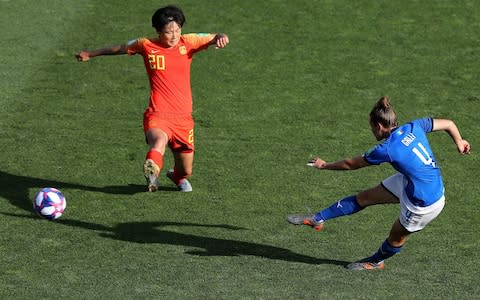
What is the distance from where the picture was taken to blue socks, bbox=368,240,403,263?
465 inches

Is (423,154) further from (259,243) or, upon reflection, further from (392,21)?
(392,21)

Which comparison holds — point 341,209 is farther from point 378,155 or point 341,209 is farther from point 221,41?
point 221,41

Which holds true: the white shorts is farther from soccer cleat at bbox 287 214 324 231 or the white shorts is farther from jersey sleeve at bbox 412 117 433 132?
soccer cleat at bbox 287 214 324 231

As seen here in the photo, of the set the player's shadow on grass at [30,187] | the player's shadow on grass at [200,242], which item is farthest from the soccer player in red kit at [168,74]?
the player's shadow on grass at [200,242]

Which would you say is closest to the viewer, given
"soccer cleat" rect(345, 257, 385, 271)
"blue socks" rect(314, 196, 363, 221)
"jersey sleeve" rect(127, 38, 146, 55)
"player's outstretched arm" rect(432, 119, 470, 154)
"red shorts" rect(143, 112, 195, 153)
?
"player's outstretched arm" rect(432, 119, 470, 154)

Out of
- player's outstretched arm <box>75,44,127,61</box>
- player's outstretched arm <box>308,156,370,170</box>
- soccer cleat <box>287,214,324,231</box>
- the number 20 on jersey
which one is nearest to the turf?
soccer cleat <box>287,214,324,231</box>

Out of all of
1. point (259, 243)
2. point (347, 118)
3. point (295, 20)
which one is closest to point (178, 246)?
point (259, 243)

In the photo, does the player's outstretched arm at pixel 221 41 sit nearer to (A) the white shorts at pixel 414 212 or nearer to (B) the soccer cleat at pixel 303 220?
(B) the soccer cleat at pixel 303 220

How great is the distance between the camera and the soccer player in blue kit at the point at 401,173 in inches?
442

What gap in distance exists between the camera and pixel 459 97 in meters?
18.3

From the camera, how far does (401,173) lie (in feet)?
38.0

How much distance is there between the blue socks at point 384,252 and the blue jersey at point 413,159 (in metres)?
0.61

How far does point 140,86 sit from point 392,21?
561cm

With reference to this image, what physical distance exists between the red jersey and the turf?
4.42 ft
